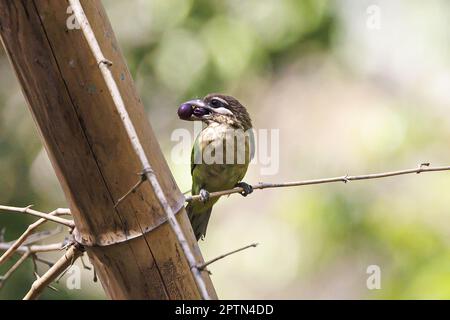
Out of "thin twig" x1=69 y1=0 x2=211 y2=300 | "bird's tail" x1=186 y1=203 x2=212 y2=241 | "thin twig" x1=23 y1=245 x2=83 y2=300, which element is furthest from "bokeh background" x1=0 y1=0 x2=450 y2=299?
"thin twig" x1=69 y1=0 x2=211 y2=300

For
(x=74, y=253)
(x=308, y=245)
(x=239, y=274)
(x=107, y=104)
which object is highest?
(x=107, y=104)

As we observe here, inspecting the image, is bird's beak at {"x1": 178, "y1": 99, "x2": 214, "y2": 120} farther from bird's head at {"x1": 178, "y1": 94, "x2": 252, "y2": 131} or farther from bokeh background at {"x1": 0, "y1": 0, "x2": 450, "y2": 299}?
bokeh background at {"x1": 0, "y1": 0, "x2": 450, "y2": 299}

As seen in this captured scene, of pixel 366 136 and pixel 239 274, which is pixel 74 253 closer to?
pixel 366 136

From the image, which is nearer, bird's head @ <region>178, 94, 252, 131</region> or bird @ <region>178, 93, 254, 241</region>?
bird @ <region>178, 93, 254, 241</region>

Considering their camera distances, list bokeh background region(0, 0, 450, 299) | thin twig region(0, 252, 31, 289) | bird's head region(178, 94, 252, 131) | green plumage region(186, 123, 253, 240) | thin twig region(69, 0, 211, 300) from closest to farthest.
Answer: thin twig region(69, 0, 211, 300) < thin twig region(0, 252, 31, 289) < green plumage region(186, 123, 253, 240) < bird's head region(178, 94, 252, 131) < bokeh background region(0, 0, 450, 299)

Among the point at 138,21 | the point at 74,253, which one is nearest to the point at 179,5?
the point at 138,21

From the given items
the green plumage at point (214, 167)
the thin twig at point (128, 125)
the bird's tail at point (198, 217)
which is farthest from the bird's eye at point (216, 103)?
the thin twig at point (128, 125)
